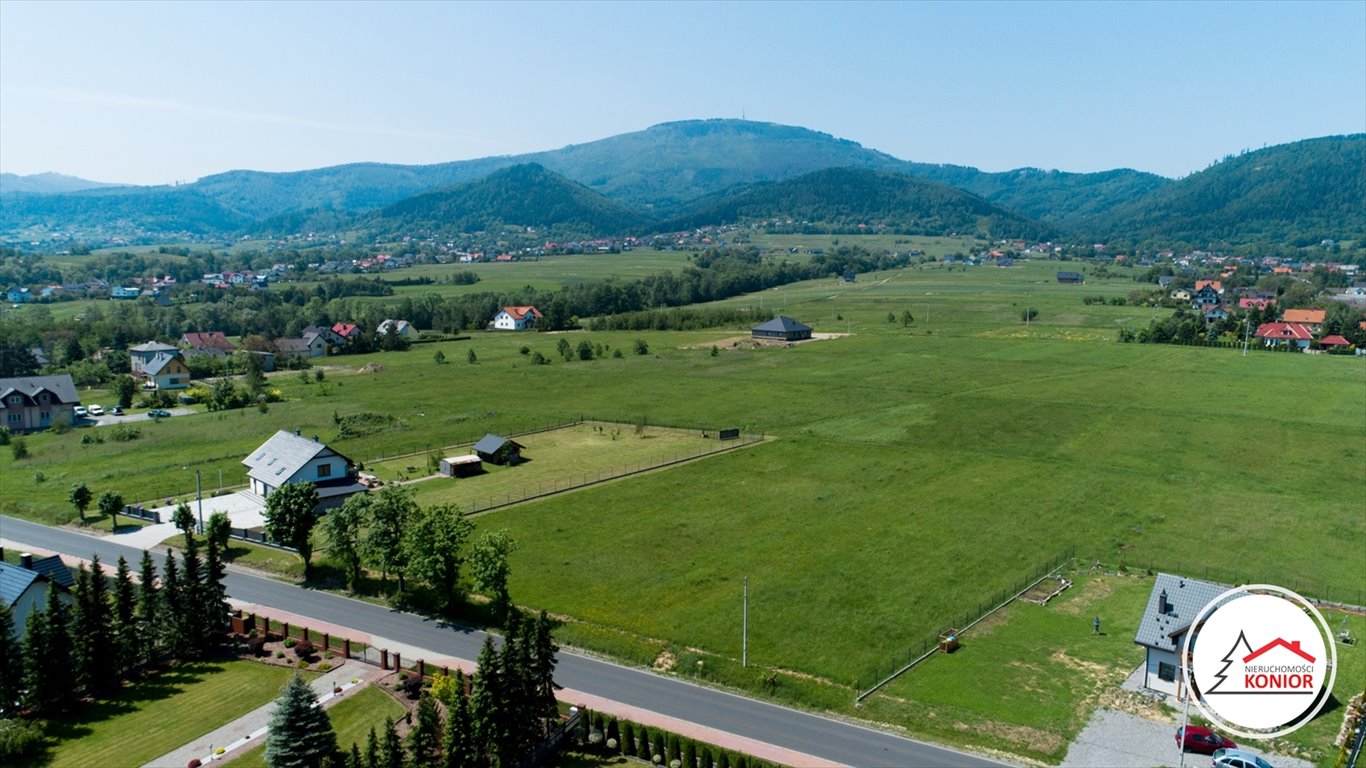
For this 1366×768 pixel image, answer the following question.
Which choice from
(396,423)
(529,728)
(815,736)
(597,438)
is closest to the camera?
(529,728)

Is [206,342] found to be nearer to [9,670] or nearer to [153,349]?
[153,349]

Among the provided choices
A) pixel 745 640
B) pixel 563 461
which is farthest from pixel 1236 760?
pixel 563 461

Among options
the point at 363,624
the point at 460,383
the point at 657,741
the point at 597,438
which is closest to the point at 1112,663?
the point at 657,741

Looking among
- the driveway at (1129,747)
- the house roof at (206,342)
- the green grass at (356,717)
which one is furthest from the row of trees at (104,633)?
the house roof at (206,342)

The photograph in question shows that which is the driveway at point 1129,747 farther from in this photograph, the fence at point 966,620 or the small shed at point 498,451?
the small shed at point 498,451

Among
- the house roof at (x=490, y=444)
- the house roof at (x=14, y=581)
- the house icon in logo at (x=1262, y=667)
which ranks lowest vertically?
the house roof at (x=490, y=444)

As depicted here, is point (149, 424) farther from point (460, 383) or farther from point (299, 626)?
point (299, 626)
